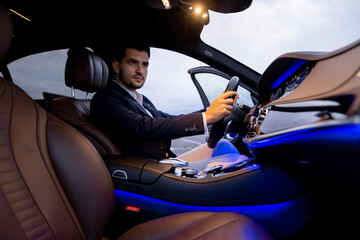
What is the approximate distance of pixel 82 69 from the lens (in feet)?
4.17

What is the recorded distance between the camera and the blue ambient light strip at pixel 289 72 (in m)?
0.68

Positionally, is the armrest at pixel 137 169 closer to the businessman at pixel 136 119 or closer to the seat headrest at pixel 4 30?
the businessman at pixel 136 119

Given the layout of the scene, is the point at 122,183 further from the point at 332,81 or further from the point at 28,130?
the point at 332,81

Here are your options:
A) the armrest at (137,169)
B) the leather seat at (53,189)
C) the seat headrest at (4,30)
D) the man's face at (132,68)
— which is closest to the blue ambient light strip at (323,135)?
the leather seat at (53,189)

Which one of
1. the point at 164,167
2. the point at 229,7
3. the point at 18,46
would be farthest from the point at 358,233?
the point at 18,46

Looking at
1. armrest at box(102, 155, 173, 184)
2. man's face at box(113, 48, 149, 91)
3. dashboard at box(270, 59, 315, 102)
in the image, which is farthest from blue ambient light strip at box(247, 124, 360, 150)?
man's face at box(113, 48, 149, 91)

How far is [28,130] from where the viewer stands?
67 cm

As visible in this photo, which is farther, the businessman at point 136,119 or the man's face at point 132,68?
the man's face at point 132,68

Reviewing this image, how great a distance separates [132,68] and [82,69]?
405mm

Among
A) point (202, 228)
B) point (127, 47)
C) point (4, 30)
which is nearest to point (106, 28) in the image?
point (127, 47)

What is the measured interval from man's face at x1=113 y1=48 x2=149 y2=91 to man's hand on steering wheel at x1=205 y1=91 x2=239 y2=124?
76 cm

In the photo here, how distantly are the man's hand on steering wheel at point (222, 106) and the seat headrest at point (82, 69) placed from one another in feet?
2.55

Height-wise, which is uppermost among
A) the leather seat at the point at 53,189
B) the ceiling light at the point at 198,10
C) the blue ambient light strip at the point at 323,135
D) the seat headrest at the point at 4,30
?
the ceiling light at the point at 198,10

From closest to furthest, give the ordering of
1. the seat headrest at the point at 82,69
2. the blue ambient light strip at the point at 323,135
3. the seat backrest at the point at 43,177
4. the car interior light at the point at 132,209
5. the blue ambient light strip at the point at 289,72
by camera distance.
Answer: the blue ambient light strip at the point at 323,135
the seat backrest at the point at 43,177
the blue ambient light strip at the point at 289,72
the car interior light at the point at 132,209
the seat headrest at the point at 82,69
